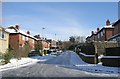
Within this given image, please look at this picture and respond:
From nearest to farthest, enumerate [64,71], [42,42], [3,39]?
[64,71], [3,39], [42,42]

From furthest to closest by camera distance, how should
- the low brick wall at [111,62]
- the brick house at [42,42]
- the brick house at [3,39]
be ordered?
1. the brick house at [42,42]
2. the brick house at [3,39]
3. the low brick wall at [111,62]

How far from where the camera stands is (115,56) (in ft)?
70.1

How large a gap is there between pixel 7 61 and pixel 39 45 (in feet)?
161

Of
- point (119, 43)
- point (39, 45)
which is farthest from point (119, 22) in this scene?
point (39, 45)

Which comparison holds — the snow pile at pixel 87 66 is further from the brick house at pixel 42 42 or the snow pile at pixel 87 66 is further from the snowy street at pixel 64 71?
the brick house at pixel 42 42

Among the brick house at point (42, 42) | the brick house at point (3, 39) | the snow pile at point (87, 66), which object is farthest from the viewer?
the brick house at point (42, 42)

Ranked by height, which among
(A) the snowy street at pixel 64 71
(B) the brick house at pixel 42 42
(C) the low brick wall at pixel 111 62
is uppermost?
(B) the brick house at pixel 42 42

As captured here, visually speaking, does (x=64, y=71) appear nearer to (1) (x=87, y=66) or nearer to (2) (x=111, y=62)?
(1) (x=87, y=66)

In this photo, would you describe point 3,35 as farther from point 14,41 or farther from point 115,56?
point 115,56

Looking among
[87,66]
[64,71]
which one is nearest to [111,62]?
[87,66]

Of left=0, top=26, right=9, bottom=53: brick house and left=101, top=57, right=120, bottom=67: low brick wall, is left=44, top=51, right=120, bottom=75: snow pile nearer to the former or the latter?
left=101, top=57, right=120, bottom=67: low brick wall

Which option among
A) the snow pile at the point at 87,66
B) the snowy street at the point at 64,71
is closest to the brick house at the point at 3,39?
the snow pile at the point at 87,66

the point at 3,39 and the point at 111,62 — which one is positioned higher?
the point at 3,39

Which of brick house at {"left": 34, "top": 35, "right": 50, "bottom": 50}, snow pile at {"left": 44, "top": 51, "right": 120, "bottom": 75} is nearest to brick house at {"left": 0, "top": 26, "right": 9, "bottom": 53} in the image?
snow pile at {"left": 44, "top": 51, "right": 120, "bottom": 75}
